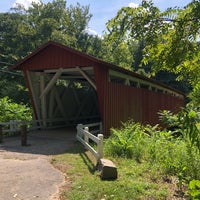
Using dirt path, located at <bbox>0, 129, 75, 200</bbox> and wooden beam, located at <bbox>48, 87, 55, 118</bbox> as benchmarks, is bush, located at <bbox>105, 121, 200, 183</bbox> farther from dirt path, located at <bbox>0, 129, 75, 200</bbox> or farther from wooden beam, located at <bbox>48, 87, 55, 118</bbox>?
wooden beam, located at <bbox>48, 87, 55, 118</bbox>

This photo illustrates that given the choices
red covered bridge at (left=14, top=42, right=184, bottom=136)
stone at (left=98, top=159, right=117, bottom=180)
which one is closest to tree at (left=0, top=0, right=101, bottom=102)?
red covered bridge at (left=14, top=42, right=184, bottom=136)

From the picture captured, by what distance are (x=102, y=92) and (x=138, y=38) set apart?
24.9 ft

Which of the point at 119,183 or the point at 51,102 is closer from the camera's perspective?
the point at 119,183

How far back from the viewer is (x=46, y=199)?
192 inches

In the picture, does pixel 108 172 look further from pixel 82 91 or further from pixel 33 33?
pixel 33 33

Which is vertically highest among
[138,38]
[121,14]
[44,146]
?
[121,14]

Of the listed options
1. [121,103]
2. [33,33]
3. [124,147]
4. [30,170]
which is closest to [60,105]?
[121,103]

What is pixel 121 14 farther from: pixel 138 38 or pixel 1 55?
pixel 1 55

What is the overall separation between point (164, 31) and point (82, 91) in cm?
1488

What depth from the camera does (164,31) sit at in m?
4.55

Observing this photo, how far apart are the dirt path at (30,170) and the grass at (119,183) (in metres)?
0.29

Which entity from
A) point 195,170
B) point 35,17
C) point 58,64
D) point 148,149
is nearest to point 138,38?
point 195,170

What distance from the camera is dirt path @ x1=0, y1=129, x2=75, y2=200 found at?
17.0 ft

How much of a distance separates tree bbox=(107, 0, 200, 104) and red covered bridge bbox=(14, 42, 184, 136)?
6.94 metres
